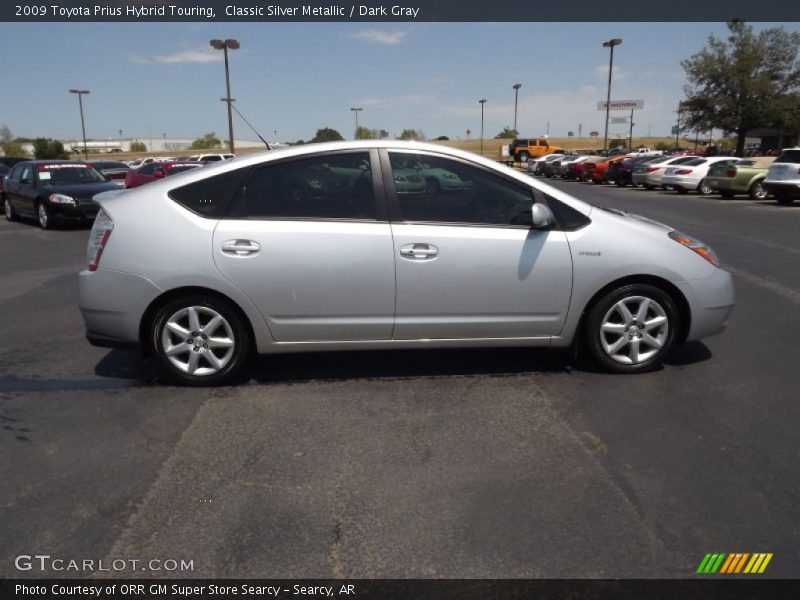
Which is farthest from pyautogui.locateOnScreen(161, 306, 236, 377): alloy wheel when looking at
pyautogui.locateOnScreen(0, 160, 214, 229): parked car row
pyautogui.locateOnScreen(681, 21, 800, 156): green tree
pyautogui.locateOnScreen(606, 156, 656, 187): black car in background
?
pyautogui.locateOnScreen(681, 21, 800, 156): green tree

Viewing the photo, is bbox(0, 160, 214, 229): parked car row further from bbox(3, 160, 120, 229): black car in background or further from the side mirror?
the side mirror

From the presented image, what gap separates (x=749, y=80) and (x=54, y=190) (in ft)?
161

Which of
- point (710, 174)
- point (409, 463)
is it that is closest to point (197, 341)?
point (409, 463)

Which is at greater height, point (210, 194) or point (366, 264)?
point (210, 194)

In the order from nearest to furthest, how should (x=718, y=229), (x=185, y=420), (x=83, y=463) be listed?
(x=83, y=463), (x=185, y=420), (x=718, y=229)

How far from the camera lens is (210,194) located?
4.37 meters

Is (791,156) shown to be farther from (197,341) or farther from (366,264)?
(197,341)

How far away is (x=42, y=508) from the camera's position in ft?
9.86

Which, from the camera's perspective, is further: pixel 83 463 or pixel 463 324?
pixel 463 324

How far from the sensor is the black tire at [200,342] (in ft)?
14.3

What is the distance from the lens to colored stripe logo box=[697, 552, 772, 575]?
2.55 m
